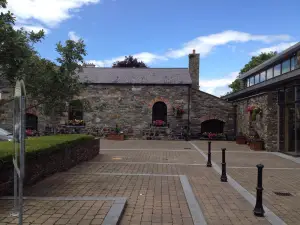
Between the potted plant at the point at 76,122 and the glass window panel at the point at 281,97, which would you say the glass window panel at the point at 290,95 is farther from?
the potted plant at the point at 76,122

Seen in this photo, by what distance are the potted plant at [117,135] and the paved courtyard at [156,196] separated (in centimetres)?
1110

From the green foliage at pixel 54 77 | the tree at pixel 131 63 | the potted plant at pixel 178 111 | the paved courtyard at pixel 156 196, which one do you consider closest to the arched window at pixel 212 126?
the potted plant at pixel 178 111

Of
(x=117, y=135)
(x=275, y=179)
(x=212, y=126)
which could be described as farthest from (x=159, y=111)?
(x=275, y=179)

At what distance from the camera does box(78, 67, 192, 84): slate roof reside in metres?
22.5

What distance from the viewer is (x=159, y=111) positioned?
2261 centimetres

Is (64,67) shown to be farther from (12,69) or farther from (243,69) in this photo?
(243,69)

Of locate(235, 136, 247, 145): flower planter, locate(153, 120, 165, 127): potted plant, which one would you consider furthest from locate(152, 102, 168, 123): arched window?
locate(235, 136, 247, 145): flower planter

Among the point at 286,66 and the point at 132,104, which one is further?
the point at 132,104

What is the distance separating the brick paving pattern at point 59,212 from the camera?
4.54 metres

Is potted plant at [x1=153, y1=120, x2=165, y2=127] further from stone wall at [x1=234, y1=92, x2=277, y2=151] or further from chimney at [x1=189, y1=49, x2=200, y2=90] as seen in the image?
stone wall at [x1=234, y1=92, x2=277, y2=151]

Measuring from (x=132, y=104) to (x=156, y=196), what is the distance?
16.2 meters

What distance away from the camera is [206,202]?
606cm

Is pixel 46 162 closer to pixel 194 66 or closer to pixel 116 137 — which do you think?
pixel 116 137

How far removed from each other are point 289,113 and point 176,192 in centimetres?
984
